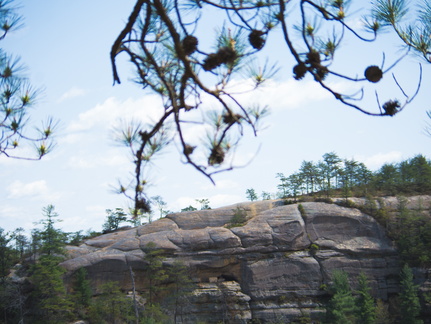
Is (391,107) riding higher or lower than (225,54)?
lower

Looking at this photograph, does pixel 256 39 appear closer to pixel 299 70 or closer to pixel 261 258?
pixel 299 70

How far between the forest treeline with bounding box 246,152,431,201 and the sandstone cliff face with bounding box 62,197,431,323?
4575 millimetres

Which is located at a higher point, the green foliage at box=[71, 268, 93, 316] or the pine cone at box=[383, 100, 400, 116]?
the pine cone at box=[383, 100, 400, 116]

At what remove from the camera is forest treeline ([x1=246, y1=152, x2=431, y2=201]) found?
2792cm

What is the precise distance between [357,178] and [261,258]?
A: 11193 mm

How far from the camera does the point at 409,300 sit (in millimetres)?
20141

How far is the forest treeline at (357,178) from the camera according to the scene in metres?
27.9

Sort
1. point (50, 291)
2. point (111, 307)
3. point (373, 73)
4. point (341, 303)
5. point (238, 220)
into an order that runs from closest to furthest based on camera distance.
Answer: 1. point (373, 73)
2. point (341, 303)
3. point (50, 291)
4. point (111, 307)
5. point (238, 220)

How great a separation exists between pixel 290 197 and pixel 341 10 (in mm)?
25923

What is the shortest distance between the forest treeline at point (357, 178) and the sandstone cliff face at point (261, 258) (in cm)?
457

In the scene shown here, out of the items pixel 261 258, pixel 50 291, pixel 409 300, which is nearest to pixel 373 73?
pixel 50 291

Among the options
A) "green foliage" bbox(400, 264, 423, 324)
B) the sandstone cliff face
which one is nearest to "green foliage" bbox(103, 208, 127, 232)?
the sandstone cliff face

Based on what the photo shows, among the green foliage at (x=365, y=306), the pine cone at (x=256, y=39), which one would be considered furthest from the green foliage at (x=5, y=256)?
the pine cone at (x=256, y=39)

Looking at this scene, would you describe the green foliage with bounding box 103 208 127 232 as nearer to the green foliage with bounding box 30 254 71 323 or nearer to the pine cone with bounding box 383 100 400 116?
the green foliage with bounding box 30 254 71 323
